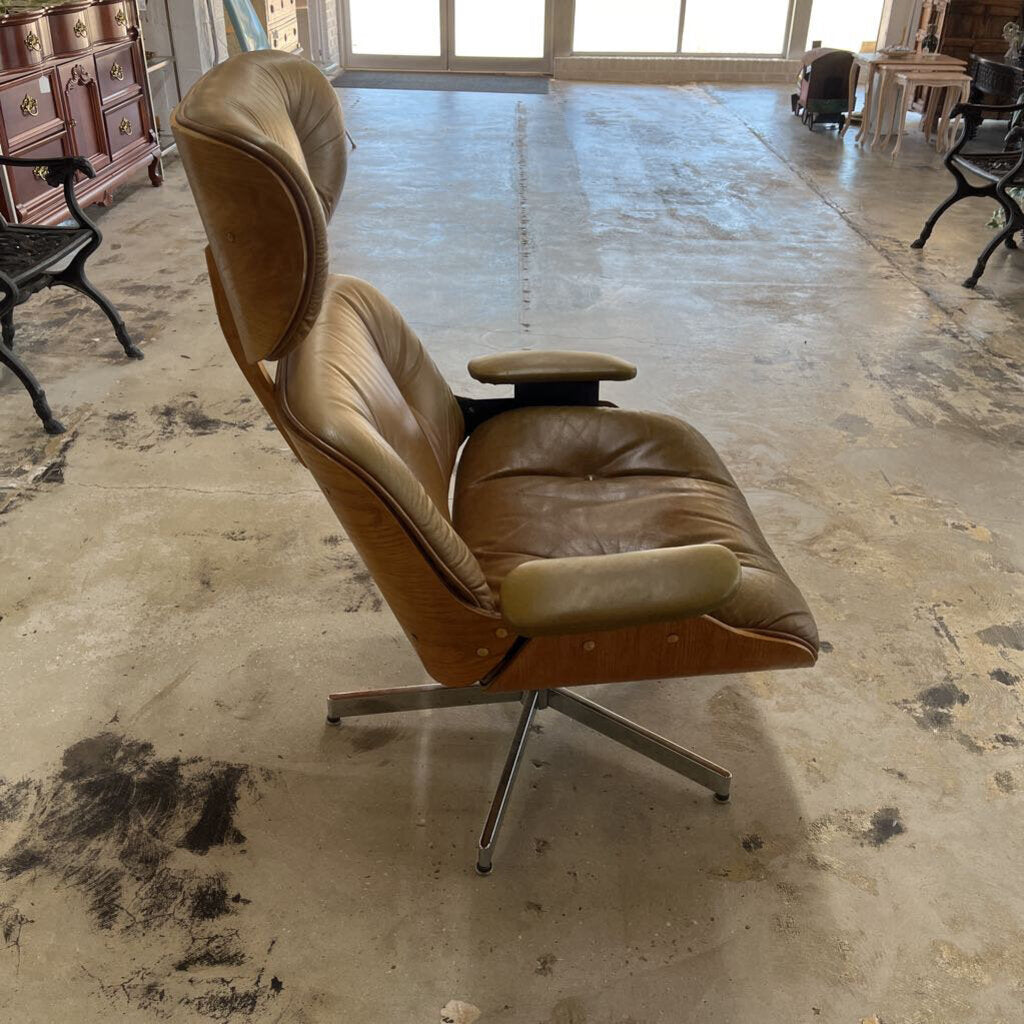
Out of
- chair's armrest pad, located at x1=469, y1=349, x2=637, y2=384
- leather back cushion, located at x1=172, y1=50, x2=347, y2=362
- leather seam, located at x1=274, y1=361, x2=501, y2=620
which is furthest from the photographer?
chair's armrest pad, located at x1=469, y1=349, x2=637, y2=384

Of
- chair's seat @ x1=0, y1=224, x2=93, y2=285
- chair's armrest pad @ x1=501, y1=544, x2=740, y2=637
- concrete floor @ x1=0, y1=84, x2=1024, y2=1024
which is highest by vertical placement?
chair's armrest pad @ x1=501, y1=544, x2=740, y2=637

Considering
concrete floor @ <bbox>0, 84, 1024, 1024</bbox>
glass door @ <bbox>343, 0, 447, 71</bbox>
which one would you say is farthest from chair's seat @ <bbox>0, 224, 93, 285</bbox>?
glass door @ <bbox>343, 0, 447, 71</bbox>

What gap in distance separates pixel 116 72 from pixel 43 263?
229cm

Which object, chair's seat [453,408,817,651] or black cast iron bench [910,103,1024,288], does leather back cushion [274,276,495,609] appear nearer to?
chair's seat [453,408,817,651]

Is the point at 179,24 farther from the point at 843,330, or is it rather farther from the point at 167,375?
the point at 843,330

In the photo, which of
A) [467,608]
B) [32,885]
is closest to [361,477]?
[467,608]

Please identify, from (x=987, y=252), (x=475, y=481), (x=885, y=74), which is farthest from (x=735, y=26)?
(x=475, y=481)

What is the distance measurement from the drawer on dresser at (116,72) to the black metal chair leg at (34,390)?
89.9 inches

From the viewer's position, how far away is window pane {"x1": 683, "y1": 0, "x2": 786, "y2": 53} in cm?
922

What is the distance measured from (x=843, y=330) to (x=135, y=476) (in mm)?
2666

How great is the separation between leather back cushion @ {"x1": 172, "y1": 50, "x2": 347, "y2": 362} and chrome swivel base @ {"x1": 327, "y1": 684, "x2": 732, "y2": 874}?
736mm

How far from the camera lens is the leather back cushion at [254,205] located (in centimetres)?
102

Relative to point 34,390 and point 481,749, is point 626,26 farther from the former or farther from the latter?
point 481,749

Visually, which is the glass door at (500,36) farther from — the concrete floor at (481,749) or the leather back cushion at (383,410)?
the leather back cushion at (383,410)
